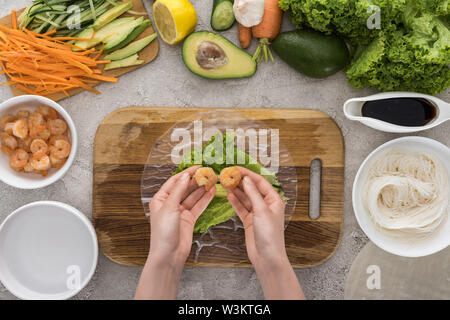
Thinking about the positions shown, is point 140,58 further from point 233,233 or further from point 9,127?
point 233,233

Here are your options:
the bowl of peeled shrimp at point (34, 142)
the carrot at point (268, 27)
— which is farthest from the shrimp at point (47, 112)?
the carrot at point (268, 27)

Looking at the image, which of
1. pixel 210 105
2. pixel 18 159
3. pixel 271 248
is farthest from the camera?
pixel 210 105

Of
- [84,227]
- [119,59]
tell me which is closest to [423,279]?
[84,227]

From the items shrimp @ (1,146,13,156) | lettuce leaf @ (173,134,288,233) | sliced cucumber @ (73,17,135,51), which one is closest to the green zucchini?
sliced cucumber @ (73,17,135,51)

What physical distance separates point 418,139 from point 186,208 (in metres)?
0.86

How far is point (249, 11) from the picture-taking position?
1.33 meters

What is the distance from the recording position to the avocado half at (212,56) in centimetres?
138

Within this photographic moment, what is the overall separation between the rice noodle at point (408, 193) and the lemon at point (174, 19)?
835 millimetres

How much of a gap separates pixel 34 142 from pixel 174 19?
2.15 feet

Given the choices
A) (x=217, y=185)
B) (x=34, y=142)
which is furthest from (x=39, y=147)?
(x=217, y=185)

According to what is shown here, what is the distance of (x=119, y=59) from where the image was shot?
1.43 m

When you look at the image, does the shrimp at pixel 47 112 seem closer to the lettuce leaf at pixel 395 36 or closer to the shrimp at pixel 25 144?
the shrimp at pixel 25 144

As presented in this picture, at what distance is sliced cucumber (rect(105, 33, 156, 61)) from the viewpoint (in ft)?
4.65
